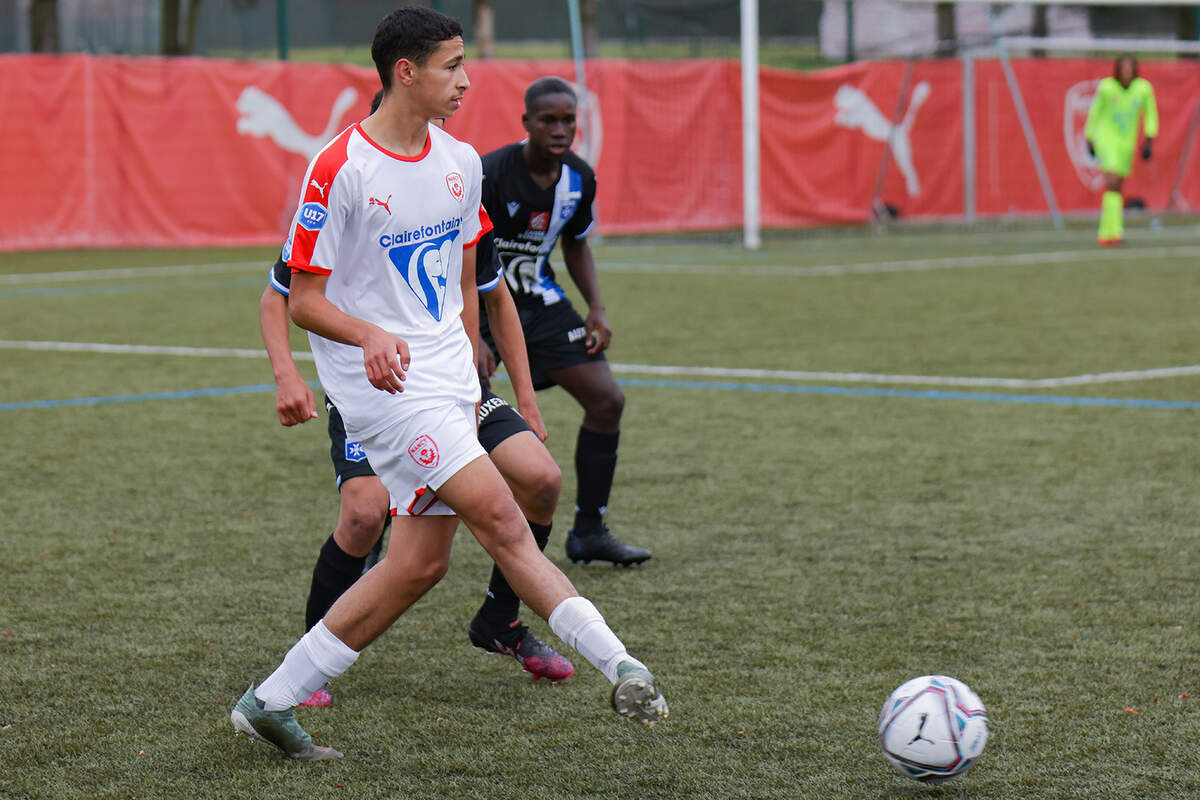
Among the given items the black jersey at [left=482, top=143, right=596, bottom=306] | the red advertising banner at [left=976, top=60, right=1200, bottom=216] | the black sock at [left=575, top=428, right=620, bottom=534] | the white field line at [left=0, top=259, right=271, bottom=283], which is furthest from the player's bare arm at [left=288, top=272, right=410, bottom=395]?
the red advertising banner at [left=976, top=60, right=1200, bottom=216]

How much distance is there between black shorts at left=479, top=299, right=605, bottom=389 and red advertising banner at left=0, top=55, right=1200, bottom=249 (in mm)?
16915

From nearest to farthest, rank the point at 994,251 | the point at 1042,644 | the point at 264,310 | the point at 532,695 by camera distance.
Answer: the point at 264,310 < the point at 532,695 < the point at 1042,644 < the point at 994,251

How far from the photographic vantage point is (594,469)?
19.4 ft

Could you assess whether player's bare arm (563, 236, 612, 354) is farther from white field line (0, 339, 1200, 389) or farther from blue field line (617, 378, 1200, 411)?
white field line (0, 339, 1200, 389)

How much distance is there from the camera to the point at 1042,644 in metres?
4.71

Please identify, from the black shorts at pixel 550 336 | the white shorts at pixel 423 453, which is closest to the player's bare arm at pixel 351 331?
the white shorts at pixel 423 453

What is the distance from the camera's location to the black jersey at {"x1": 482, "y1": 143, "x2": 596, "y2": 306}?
559cm

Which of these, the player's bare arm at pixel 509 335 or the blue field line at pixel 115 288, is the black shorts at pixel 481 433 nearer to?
the player's bare arm at pixel 509 335

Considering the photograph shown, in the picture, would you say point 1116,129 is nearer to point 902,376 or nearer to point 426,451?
point 902,376

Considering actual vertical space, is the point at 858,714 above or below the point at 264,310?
below

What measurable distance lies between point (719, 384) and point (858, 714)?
5922mm

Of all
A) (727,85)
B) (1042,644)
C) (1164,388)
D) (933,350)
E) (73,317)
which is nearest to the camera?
(1042,644)

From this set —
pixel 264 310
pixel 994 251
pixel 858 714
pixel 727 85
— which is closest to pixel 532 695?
pixel 858 714

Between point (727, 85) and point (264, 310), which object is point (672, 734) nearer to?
point (264, 310)
